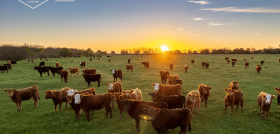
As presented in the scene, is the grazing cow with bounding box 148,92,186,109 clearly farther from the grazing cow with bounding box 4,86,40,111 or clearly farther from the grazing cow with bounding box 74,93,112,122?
the grazing cow with bounding box 4,86,40,111

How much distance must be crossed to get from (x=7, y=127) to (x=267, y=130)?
12.6 meters

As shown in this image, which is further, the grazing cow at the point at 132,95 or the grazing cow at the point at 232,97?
the grazing cow at the point at 132,95

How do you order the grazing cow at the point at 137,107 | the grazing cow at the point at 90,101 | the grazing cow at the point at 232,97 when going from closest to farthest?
the grazing cow at the point at 137,107 < the grazing cow at the point at 90,101 < the grazing cow at the point at 232,97

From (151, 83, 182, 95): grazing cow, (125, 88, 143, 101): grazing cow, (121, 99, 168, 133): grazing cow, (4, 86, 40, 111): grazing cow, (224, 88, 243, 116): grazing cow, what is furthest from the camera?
(151, 83, 182, 95): grazing cow

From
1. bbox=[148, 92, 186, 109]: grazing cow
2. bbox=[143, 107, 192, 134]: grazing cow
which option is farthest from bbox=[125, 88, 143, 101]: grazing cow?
bbox=[143, 107, 192, 134]: grazing cow

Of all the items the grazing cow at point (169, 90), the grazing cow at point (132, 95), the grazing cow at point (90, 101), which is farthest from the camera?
the grazing cow at point (169, 90)

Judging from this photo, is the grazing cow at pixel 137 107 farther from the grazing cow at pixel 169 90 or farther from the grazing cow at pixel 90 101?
the grazing cow at pixel 169 90

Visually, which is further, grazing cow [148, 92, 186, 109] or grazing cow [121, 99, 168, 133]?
grazing cow [148, 92, 186, 109]

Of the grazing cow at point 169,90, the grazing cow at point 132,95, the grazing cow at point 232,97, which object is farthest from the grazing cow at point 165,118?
the grazing cow at point 169,90

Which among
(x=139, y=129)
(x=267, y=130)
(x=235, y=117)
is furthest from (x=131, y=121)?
(x=267, y=130)

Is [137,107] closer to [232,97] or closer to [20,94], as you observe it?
[232,97]

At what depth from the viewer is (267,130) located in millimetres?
6629

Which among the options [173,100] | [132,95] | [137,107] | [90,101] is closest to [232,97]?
[173,100]

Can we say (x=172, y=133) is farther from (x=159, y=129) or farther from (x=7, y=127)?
(x=7, y=127)
